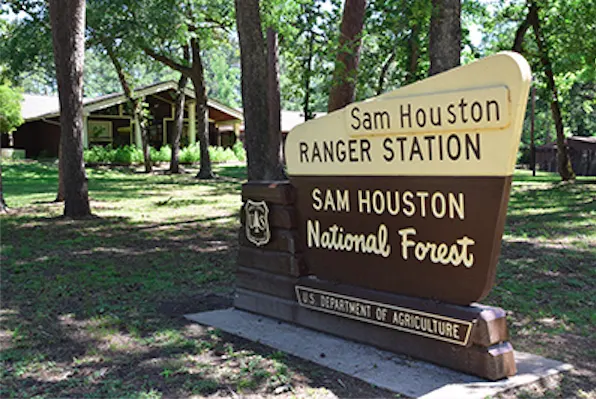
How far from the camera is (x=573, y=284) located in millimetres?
6406

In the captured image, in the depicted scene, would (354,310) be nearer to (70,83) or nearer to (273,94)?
(273,94)

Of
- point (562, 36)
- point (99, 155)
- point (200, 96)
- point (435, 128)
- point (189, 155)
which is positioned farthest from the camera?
point (189, 155)

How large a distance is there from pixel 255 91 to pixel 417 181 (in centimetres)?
535

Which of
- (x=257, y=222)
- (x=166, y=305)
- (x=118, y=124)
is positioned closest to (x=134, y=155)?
(x=118, y=124)

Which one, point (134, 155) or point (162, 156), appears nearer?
point (134, 155)

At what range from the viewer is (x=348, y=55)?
914 centimetres

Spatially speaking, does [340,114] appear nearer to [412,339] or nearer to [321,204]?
[321,204]

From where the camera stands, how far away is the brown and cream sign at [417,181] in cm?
363

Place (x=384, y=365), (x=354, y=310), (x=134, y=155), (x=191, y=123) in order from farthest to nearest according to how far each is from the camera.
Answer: (x=191, y=123)
(x=134, y=155)
(x=354, y=310)
(x=384, y=365)

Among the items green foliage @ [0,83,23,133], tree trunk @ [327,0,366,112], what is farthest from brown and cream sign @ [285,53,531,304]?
green foliage @ [0,83,23,133]

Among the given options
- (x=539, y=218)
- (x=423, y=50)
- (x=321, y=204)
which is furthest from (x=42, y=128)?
(x=321, y=204)

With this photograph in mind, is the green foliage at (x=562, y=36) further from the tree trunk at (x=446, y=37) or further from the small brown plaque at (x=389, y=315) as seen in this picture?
the small brown plaque at (x=389, y=315)

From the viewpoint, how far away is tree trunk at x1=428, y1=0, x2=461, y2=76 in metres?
7.20

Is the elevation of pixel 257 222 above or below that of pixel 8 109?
below
